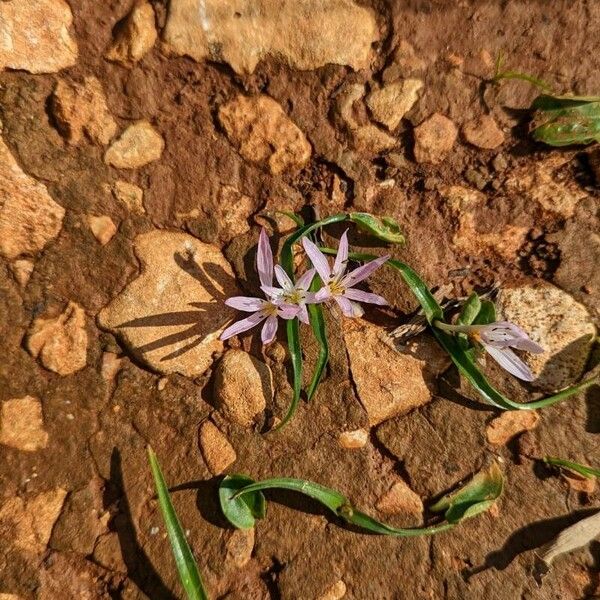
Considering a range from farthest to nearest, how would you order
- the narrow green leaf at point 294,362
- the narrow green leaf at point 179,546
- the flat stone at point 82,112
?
the flat stone at point 82,112 < the narrow green leaf at point 294,362 < the narrow green leaf at point 179,546

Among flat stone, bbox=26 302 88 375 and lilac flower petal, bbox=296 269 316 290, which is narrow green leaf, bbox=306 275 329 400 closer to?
lilac flower petal, bbox=296 269 316 290

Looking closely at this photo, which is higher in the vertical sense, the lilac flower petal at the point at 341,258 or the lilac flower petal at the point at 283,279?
the lilac flower petal at the point at 341,258

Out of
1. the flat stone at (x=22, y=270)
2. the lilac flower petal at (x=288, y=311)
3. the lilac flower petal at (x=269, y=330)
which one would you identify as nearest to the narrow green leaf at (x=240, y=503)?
the lilac flower petal at (x=269, y=330)

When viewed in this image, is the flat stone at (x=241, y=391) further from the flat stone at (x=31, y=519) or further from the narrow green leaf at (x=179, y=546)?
the flat stone at (x=31, y=519)

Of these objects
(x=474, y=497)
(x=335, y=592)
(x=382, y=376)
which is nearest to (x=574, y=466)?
(x=474, y=497)

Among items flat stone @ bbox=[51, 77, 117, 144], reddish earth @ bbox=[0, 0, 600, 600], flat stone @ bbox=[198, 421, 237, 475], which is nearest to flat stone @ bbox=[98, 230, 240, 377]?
reddish earth @ bbox=[0, 0, 600, 600]

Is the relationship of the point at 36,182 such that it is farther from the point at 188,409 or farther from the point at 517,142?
the point at 517,142

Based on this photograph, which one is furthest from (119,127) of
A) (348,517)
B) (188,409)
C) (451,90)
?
(348,517)
